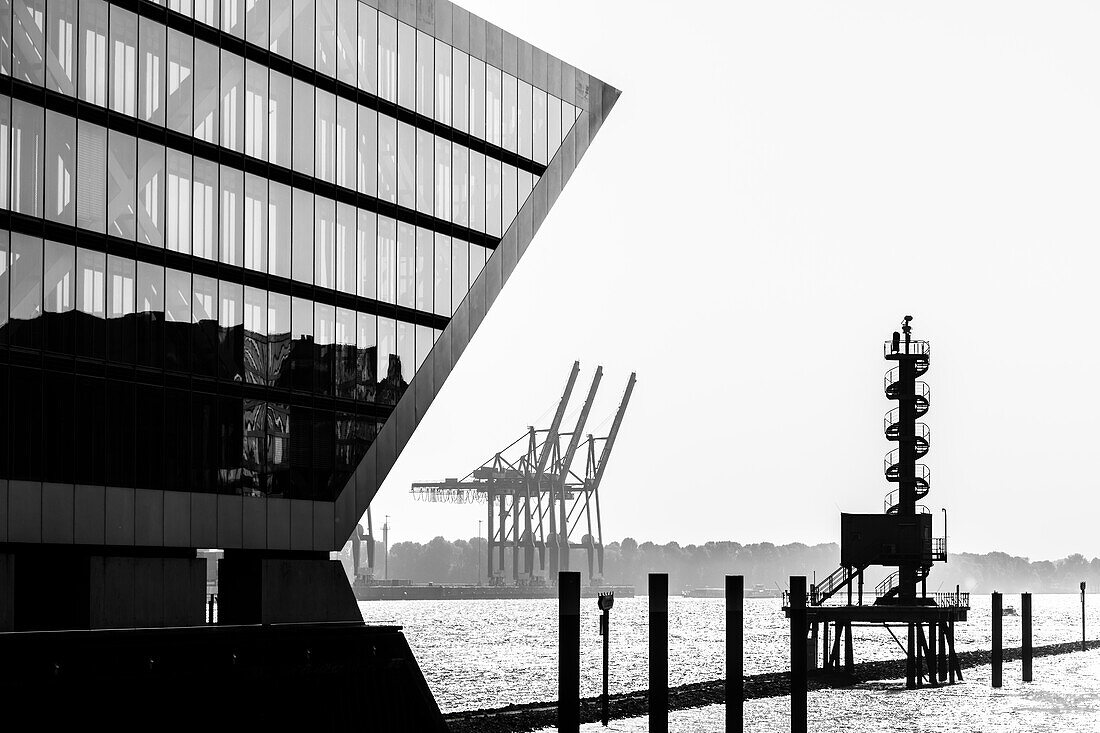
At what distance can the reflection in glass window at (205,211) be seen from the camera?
3881 cm

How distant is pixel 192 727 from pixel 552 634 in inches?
5533

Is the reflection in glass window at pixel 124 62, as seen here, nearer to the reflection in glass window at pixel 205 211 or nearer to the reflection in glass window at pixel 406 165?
the reflection in glass window at pixel 205 211

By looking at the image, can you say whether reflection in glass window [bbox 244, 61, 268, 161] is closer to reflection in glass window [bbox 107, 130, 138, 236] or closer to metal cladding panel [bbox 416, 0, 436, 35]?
reflection in glass window [bbox 107, 130, 138, 236]

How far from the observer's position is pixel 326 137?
42.8 meters

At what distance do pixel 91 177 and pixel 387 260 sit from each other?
1051cm

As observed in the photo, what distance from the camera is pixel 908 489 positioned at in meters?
68.4

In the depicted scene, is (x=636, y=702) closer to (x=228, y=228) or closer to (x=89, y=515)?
(x=228, y=228)

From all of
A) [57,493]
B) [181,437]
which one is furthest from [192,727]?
[181,437]

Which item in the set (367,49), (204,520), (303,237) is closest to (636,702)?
(303,237)

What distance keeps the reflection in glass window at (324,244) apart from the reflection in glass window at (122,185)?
6.22 metres

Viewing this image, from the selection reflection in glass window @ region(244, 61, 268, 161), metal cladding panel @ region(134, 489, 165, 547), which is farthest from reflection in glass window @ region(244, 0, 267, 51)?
metal cladding panel @ region(134, 489, 165, 547)

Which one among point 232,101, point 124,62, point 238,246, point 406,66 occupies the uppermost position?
point 406,66

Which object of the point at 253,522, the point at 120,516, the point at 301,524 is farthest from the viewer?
the point at 301,524

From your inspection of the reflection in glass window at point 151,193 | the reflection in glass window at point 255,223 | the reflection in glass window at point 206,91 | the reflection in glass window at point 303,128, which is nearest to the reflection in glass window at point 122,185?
the reflection in glass window at point 151,193
